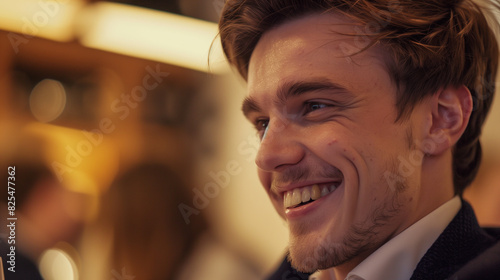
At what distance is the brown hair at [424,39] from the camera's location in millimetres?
919

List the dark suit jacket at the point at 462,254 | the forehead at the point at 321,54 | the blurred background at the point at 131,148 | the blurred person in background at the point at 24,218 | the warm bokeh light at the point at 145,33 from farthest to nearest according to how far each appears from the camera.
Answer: the warm bokeh light at the point at 145,33
the blurred background at the point at 131,148
the blurred person in background at the point at 24,218
the forehead at the point at 321,54
the dark suit jacket at the point at 462,254

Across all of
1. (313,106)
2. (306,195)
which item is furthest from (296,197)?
→ (313,106)

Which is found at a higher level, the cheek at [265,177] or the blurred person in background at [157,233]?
the cheek at [265,177]

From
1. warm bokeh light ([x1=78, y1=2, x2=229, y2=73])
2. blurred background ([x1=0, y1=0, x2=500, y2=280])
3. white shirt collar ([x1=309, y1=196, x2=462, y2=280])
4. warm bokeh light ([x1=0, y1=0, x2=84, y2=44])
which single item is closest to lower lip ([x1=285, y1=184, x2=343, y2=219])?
white shirt collar ([x1=309, y1=196, x2=462, y2=280])

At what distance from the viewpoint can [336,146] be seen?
0.90 meters

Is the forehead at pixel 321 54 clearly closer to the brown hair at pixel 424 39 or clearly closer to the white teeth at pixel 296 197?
the brown hair at pixel 424 39

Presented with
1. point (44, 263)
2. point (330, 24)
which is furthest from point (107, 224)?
point (330, 24)

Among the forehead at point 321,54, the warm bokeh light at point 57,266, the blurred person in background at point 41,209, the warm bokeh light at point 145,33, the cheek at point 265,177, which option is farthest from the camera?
the warm bokeh light at point 145,33

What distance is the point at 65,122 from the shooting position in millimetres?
1690

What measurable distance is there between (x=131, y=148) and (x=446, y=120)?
1241 millimetres

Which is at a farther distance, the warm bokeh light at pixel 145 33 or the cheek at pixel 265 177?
the warm bokeh light at pixel 145 33

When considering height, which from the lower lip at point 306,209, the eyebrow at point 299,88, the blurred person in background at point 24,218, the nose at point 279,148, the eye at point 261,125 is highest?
the eyebrow at point 299,88

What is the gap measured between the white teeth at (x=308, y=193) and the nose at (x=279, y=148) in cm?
5

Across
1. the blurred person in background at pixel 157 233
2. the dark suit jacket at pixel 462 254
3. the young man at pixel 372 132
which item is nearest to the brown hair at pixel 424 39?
the young man at pixel 372 132
